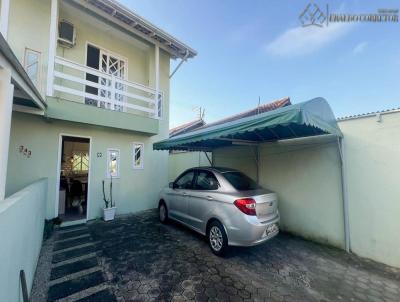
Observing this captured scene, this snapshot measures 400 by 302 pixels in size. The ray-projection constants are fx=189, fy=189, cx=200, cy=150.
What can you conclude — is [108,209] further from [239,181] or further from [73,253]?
[239,181]

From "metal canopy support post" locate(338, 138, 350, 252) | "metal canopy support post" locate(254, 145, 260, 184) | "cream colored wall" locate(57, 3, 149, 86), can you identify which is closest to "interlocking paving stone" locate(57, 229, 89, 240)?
"metal canopy support post" locate(254, 145, 260, 184)

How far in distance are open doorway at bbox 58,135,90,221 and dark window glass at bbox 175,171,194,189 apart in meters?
3.07

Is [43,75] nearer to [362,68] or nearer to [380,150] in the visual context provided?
[380,150]

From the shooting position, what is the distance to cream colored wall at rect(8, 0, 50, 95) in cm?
510

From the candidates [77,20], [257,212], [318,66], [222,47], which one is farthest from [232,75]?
[257,212]

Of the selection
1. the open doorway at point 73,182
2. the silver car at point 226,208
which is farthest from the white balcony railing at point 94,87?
the silver car at point 226,208

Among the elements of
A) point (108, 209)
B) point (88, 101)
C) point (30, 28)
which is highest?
point (30, 28)

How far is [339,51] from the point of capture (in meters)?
6.26

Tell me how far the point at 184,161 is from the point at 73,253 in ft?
21.8

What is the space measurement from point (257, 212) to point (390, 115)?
120 inches

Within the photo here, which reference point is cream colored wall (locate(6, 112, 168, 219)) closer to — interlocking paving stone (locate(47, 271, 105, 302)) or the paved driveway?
the paved driveway

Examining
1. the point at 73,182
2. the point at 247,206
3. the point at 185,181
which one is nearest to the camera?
the point at 247,206

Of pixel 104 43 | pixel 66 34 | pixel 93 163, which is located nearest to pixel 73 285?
pixel 93 163

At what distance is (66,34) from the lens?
5902 mm
